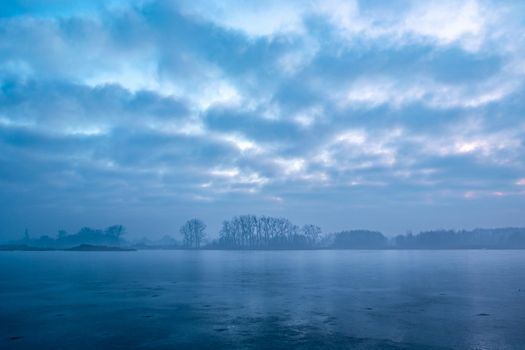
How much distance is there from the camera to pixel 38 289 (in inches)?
1390

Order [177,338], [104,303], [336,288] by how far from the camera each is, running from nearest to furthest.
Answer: [177,338]
[104,303]
[336,288]

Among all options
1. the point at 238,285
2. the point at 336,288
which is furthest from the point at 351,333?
the point at 238,285

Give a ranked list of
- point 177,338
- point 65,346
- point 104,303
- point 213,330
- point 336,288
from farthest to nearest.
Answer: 1. point 336,288
2. point 104,303
3. point 213,330
4. point 177,338
5. point 65,346

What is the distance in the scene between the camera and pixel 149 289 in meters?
34.8

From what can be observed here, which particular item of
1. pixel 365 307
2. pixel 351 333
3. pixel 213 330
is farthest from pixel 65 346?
pixel 365 307

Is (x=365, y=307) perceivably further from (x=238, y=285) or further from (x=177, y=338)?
(x=238, y=285)

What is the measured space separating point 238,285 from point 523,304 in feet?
71.2

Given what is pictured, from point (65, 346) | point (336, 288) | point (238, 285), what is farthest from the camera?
point (238, 285)

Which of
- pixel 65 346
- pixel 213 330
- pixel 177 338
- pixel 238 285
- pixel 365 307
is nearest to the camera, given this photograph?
pixel 65 346

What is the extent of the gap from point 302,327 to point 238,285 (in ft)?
60.5

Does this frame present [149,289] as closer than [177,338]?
No

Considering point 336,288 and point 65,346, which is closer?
point 65,346

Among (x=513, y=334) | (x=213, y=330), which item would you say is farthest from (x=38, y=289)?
(x=513, y=334)

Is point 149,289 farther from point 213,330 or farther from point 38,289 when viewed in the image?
point 213,330
